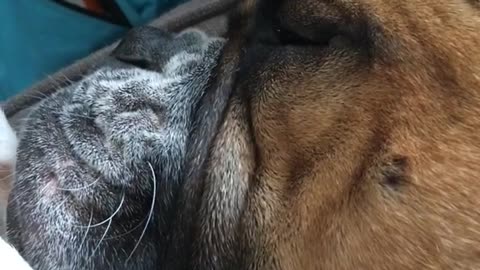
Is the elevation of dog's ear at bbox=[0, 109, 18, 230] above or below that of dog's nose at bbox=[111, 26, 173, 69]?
below

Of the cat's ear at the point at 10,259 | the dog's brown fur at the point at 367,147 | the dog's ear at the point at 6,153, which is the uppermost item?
the dog's brown fur at the point at 367,147

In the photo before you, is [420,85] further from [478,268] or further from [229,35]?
[229,35]

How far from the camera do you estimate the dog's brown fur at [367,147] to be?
3.29ft

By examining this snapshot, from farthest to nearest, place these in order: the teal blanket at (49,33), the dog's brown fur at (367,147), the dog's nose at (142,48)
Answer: the teal blanket at (49,33) < the dog's nose at (142,48) < the dog's brown fur at (367,147)

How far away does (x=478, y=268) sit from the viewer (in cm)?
98

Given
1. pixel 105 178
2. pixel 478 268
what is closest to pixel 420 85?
pixel 478 268

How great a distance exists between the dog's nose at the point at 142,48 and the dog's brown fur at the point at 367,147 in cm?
20

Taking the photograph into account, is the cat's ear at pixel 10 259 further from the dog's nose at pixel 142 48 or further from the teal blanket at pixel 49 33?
the teal blanket at pixel 49 33

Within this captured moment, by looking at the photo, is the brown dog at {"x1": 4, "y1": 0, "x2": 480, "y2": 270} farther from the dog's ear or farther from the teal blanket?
the teal blanket

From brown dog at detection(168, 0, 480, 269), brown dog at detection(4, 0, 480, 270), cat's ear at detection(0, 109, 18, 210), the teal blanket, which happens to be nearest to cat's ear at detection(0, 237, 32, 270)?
brown dog at detection(4, 0, 480, 270)

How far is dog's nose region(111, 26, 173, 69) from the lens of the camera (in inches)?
49.9

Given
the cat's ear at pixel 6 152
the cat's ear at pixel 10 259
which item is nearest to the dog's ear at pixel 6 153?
the cat's ear at pixel 6 152

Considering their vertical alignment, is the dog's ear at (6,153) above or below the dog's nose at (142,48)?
below

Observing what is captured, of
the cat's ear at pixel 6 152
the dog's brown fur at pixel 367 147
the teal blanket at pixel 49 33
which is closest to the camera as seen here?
the dog's brown fur at pixel 367 147
